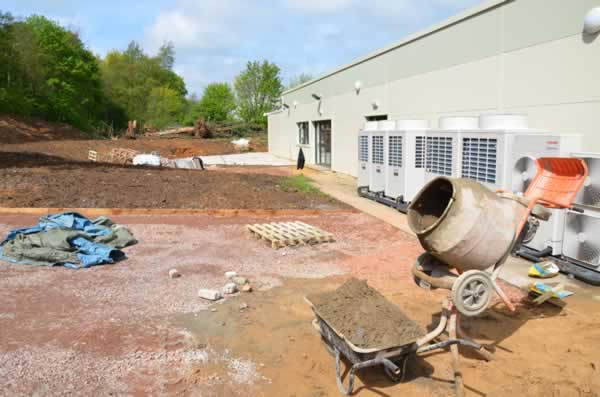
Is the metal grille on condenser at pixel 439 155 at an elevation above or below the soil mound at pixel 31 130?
below

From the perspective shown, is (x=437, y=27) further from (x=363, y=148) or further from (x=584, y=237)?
(x=584, y=237)

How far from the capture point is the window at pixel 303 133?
95.4ft

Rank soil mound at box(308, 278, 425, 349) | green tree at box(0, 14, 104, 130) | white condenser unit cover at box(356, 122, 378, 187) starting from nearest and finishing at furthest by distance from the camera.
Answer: soil mound at box(308, 278, 425, 349), white condenser unit cover at box(356, 122, 378, 187), green tree at box(0, 14, 104, 130)

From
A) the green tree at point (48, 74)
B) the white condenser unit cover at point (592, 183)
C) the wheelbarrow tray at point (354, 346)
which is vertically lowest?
the wheelbarrow tray at point (354, 346)

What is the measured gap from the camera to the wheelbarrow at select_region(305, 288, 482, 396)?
11.5 ft

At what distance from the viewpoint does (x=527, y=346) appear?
457 cm

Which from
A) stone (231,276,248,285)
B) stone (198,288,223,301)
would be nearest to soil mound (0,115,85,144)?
stone (231,276,248,285)

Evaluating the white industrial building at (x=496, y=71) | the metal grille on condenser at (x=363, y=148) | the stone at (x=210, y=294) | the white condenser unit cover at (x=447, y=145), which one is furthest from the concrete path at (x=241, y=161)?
the stone at (x=210, y=294)

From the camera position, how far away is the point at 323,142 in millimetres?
25703

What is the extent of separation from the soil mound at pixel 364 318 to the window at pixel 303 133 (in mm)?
24685

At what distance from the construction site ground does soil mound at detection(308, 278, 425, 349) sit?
0.49 metres

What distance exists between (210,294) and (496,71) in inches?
339

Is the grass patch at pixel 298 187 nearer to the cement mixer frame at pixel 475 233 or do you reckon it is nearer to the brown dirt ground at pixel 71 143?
the cement mixer frame at pixel 475 233

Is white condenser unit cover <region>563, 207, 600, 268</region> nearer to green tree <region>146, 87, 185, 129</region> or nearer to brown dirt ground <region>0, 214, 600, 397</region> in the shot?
brown dirt ground <region>0, 214, 600, 397</region>
